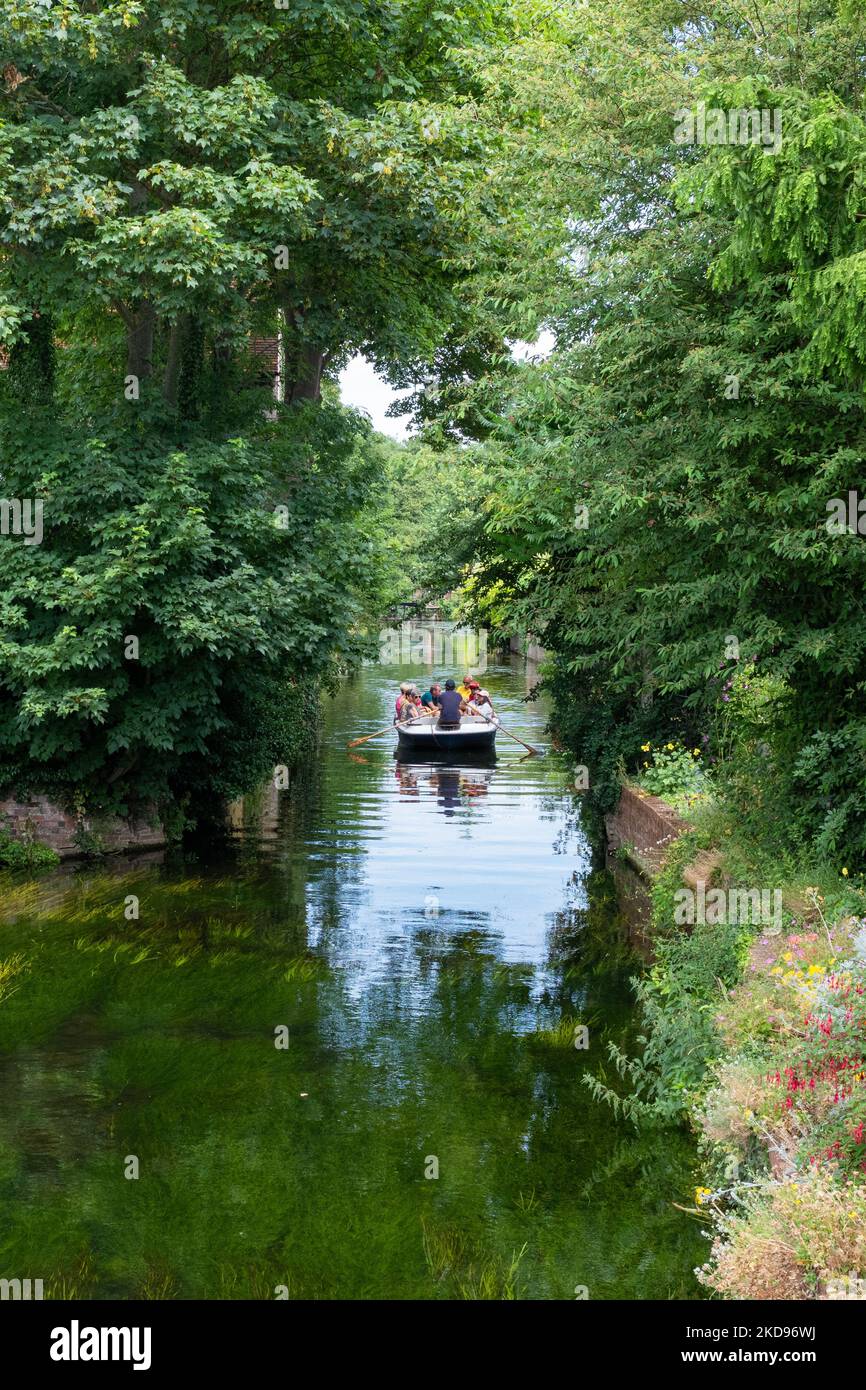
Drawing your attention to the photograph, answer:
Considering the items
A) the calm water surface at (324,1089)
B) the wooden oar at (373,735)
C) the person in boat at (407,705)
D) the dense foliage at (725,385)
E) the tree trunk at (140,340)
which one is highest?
the tree trunk at (140,340)

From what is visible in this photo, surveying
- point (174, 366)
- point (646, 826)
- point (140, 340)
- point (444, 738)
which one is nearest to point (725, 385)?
point (646, 826)

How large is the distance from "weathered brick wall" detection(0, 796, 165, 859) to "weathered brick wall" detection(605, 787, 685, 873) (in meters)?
7.07

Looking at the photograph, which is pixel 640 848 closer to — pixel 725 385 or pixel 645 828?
pixel 645 828

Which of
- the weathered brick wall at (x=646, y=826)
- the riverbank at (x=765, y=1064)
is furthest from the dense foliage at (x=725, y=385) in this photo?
the weathered brick wall at (x=646, y=826)

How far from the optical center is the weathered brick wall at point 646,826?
1420cm

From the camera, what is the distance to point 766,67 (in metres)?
10.5

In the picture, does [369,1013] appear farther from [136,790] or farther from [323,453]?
[323,453]

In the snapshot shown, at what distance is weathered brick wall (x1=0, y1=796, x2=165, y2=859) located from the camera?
1822 centimetres

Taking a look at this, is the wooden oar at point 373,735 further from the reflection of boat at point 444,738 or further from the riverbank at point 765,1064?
the riverbank at point 765,1064

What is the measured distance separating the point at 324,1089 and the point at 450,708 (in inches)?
771

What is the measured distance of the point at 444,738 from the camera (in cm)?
2833

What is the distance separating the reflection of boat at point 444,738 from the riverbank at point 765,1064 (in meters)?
16.2

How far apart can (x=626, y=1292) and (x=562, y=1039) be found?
14.0 feet

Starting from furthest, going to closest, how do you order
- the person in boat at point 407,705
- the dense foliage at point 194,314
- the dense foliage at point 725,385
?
the person in boat at point 407,705, the dense foliage at point 194,314, the dense foliage at point 725,385
